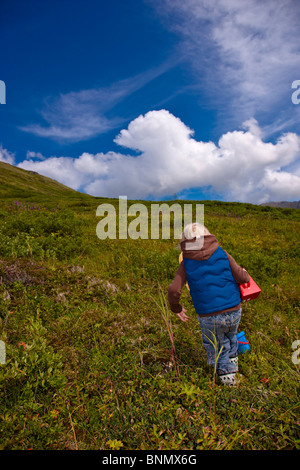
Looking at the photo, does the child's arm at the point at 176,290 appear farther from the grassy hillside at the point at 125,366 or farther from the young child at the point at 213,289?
the grassy hillside at the point at 125,366

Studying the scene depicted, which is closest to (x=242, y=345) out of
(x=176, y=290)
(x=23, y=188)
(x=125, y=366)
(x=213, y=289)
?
(x=213, y=289)

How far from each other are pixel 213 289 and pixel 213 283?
91 mm

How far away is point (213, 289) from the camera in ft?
11.5

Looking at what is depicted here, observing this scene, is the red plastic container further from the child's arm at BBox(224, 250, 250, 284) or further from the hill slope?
the hill slope

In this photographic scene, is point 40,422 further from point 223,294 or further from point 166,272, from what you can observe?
point 166,272

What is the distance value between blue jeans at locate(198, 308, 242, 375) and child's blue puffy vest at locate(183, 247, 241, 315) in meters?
0.15

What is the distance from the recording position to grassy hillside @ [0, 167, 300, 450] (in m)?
2.55

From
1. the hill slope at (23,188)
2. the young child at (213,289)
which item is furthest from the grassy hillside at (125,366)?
the hill slope at (23,188)

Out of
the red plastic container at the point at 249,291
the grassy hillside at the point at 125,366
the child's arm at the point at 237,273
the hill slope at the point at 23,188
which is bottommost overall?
the grassy hillside at the point at 125,366

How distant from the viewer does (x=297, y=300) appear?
254 inches

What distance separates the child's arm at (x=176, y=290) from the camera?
11.9 ft

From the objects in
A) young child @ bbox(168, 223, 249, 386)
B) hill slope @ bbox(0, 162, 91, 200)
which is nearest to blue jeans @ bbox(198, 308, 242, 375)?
young child @ bbox(168, 223, 249, 386)

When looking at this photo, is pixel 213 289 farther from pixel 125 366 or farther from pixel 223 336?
pixel 125 366
